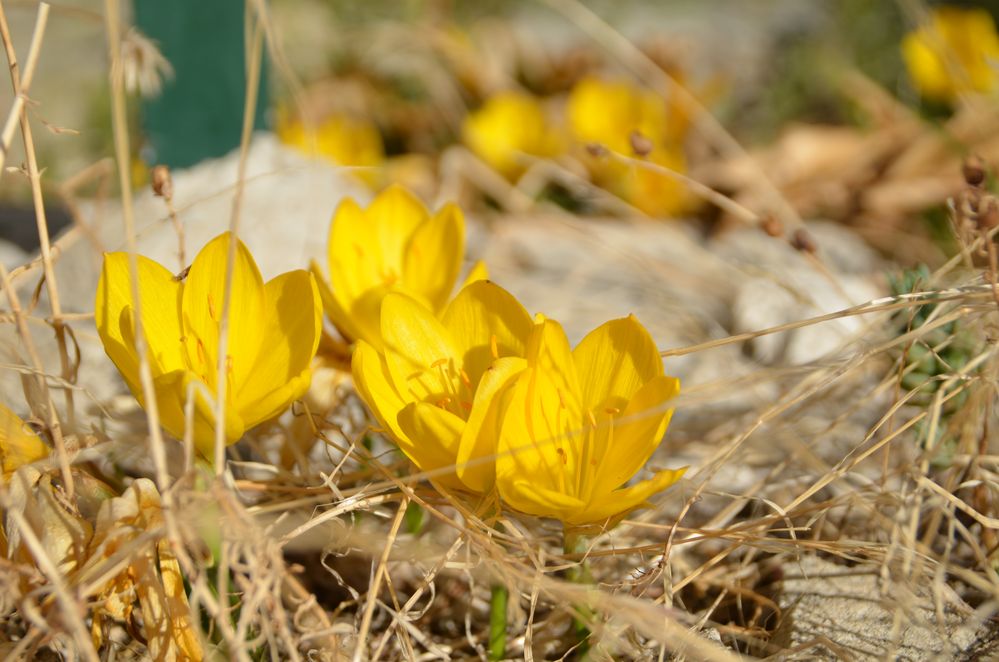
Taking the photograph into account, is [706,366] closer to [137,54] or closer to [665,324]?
[665,324]

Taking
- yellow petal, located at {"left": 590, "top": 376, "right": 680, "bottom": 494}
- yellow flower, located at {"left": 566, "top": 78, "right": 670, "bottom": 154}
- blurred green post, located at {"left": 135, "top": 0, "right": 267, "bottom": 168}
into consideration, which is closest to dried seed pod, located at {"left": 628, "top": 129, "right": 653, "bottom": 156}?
yellow petal, located at {"left": 590, "top": 376, "right": 680, "bottom": 494}

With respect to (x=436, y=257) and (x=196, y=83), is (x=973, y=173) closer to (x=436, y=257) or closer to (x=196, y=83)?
(x=436, y=257)

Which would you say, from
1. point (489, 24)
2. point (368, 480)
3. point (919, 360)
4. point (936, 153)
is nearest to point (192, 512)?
point (368, 480)

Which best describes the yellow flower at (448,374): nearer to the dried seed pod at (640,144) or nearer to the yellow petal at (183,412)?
the yellow petal at (183,412)

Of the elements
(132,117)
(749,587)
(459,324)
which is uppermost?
(459,324)

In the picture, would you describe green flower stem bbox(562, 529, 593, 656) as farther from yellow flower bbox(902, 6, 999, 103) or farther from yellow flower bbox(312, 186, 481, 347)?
yellow flower bbox(902, 6, 999, 103)

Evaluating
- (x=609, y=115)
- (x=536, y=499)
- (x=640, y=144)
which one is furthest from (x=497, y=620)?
(x=609, y=115)

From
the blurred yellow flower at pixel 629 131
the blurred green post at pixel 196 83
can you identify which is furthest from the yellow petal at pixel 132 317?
the blurred yellow flower at pixel 629 131
